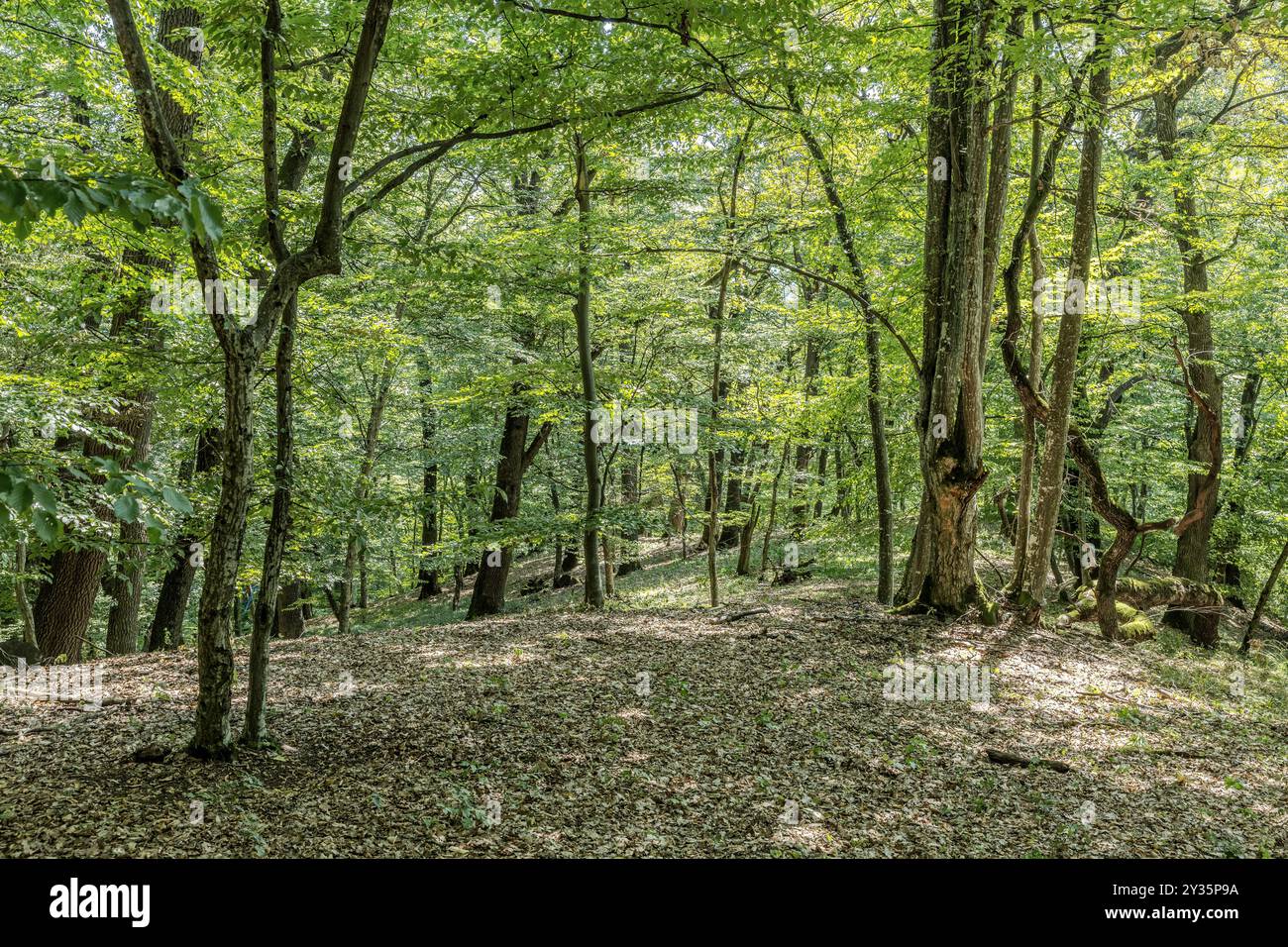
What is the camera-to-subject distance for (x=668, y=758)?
212 inches

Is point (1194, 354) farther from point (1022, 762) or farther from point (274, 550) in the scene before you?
point (274, 550)

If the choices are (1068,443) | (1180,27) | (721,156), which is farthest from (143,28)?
(1068,443)

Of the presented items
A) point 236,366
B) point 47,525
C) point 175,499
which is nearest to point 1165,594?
point 236,366

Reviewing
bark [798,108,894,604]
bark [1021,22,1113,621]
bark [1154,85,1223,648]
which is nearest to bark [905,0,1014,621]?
bark [1021,22,1113,621]

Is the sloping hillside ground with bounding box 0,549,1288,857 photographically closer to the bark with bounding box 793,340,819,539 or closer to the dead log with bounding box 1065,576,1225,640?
the dead log with bounding box 1065,576,1225,640

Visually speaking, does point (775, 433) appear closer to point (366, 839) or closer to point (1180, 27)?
point (1180, 27)

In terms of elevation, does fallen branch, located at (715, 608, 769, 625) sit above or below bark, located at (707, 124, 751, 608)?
below

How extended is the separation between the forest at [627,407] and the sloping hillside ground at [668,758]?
42mm

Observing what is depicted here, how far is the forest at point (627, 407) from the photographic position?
14.8ft

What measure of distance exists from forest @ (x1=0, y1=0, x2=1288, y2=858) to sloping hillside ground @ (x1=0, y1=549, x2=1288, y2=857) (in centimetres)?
4

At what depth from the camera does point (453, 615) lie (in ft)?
55.5

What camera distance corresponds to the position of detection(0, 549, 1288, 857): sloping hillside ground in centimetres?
416

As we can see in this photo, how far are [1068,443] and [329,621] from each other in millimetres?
18695

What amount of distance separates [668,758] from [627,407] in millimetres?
7599
